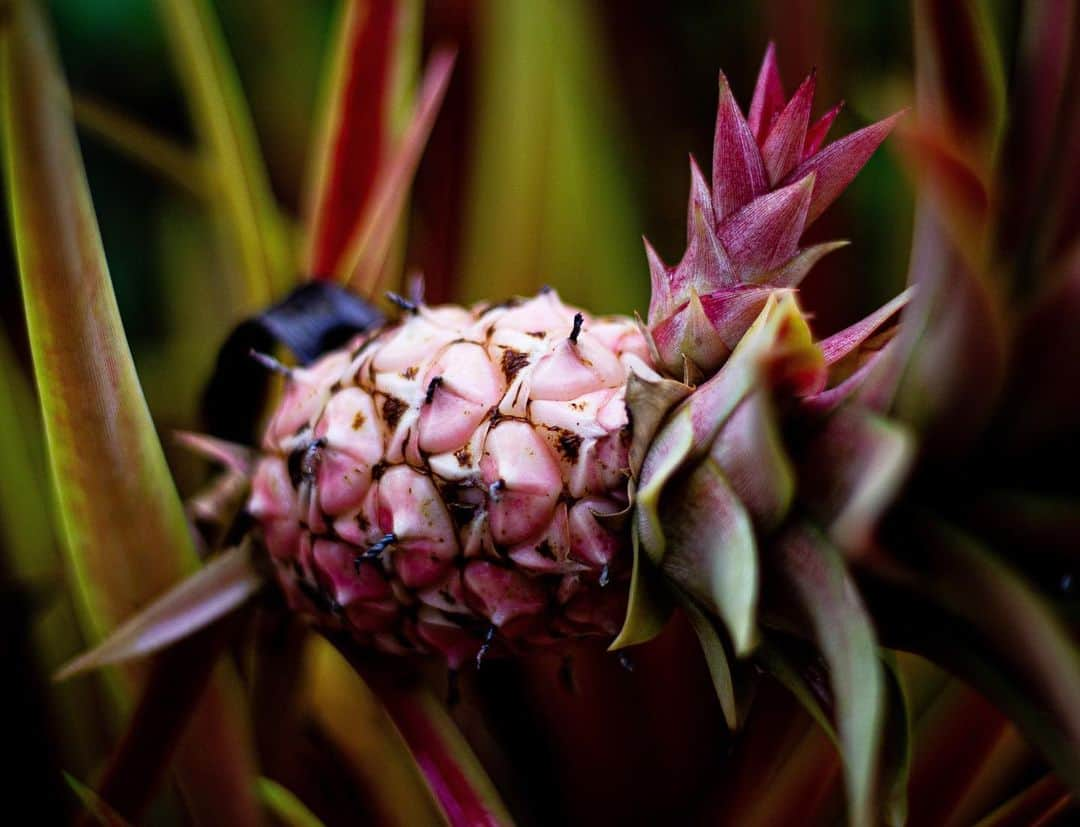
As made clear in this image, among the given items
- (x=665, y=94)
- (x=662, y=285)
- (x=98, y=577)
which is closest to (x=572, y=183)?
(x=665, y=94)

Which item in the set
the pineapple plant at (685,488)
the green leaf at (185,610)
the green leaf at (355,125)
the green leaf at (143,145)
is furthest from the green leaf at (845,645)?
the green leaf at (143,145)

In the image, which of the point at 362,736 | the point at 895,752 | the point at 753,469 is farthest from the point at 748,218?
the point at 362,736

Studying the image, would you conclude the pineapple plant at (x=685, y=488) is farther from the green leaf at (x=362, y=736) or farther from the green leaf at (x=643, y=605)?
the green leaf at (x=362, y=736)

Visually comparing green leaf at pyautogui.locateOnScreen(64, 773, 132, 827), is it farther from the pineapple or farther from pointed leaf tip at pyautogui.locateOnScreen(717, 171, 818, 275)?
pointed leaf tip at pyautogui.locateOnScreen(717, 171, 818, 275)

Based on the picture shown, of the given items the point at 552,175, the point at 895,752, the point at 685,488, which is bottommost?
the point at 895,752

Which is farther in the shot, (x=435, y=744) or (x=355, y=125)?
(x=355, y=125)

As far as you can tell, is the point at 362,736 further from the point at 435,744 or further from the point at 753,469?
the point at 753,469

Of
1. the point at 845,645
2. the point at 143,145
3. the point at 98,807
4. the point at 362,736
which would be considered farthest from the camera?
the point at 143,145

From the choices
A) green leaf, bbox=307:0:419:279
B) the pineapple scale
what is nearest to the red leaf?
green leaf, bbox=307:0:419:279
